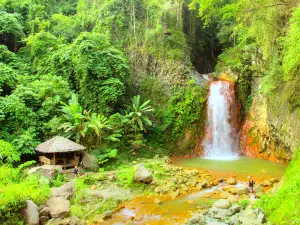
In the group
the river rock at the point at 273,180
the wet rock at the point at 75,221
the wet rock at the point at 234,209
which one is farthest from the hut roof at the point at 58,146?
the river rock at the point at 273,180

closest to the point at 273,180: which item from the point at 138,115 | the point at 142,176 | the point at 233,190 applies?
→ the point at 233,190

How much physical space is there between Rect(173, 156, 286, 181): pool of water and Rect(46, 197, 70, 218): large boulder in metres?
7.34

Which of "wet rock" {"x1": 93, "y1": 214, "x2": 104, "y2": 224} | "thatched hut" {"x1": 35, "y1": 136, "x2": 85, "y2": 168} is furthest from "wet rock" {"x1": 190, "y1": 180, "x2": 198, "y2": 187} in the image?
"thatched hut" {"x1": 35, "y1": 136, "x2": 85, "y2": 168}

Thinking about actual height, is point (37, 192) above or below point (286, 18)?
below

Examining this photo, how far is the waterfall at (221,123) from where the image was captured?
1747 centimetres

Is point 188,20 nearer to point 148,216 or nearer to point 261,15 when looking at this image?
point 261,15

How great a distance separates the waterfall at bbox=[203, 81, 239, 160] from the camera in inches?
688

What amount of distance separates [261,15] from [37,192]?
11.4 m

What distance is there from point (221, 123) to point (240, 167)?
13.5ft

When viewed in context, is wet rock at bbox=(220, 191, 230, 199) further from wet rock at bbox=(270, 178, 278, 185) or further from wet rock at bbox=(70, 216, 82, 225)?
wet rock at bbox=(70, 216, 82, 225)

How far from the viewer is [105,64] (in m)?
16.8

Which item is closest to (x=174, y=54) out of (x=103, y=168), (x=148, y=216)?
(x=103, y=168)

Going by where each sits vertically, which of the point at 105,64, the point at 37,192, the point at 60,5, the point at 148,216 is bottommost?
the point at 148,216

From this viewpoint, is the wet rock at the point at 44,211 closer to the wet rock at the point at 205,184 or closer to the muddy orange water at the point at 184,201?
the muddy orange water at the point at 184,201
